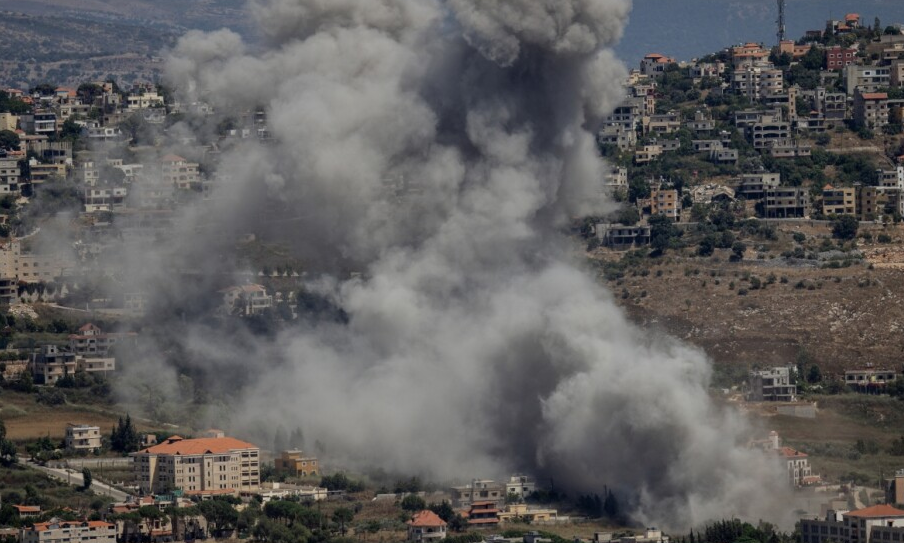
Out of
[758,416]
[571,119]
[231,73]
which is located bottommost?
[758,416]

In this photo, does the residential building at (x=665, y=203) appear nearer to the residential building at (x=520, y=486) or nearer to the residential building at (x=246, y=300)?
the residential building at (x=246, y=300)

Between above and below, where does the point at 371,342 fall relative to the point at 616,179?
below

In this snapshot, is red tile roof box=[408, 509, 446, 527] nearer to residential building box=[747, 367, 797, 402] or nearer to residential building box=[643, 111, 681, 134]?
residential building box=[747, 367, 797, 402]

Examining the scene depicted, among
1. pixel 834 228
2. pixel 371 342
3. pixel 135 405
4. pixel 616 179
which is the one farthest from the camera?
pixel 616 179

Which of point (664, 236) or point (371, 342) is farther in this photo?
point (664, 236)

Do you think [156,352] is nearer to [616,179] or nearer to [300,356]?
[300,356]

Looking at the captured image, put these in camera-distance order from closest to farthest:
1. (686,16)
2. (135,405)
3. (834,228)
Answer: (135,405)
(834,228)
(686,16)

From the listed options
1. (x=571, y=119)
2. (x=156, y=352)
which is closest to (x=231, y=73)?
(x=156, y=352)

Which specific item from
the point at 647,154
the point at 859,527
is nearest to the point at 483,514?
the point at 859,527

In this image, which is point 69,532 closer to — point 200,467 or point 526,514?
point 200,467
